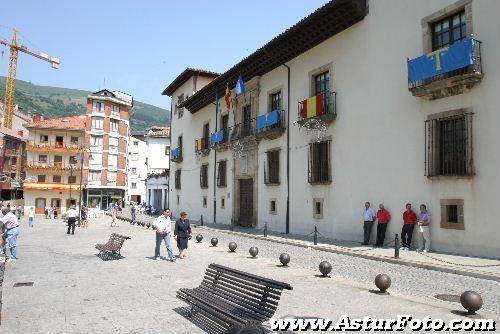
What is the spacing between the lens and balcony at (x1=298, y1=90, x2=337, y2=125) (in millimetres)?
18578

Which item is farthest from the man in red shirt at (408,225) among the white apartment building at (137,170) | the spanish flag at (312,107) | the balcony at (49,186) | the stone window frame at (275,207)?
the white apartment building at (137,170)

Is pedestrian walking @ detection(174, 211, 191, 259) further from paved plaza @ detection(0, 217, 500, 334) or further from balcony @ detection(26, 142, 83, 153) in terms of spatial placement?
balcony @ detection(26, 142, 83, 153)

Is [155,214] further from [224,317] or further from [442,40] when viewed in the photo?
[224,317]

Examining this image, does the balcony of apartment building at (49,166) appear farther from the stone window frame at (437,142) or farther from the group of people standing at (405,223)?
the stone window frame at (437,142)

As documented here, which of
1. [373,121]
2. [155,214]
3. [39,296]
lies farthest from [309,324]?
[155,214]

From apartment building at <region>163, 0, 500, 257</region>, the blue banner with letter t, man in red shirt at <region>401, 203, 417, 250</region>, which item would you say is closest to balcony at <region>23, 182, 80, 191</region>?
apartment building at <region>163, 0, 500, 257</region>

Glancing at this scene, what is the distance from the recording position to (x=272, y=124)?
2241 cm

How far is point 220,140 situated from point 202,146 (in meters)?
4.27

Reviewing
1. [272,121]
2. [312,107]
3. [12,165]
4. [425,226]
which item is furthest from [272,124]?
[12,165]

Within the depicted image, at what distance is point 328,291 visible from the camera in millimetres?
8453

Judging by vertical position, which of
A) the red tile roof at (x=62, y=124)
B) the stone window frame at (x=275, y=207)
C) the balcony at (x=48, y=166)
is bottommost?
the stone window frame at (x=275, y=207)

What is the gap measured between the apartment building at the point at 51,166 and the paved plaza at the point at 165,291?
44.5m

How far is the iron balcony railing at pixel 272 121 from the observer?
22.2 metres

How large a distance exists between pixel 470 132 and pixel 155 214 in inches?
1624
